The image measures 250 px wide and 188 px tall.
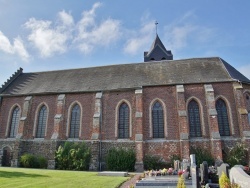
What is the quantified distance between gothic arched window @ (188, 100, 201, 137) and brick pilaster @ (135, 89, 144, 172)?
16.7ft

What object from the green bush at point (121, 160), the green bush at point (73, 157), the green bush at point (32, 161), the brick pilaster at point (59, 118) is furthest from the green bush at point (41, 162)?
the green bush at point (121, 160)

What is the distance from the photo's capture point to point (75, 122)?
25.5m

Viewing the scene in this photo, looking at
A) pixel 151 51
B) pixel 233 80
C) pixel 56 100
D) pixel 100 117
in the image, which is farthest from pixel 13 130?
pixel 233 80

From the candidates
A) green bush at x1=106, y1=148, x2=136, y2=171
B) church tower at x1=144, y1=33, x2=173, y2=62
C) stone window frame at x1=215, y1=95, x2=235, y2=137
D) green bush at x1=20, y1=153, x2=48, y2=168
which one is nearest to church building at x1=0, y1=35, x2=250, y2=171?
stone window frame at x1=215, y1=95, x2=235, y2=137

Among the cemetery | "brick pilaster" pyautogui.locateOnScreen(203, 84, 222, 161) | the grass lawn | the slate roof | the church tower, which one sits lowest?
the grass lawn

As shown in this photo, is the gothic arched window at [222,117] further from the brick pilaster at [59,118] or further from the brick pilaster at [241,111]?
the brick pilaster at [59,118]

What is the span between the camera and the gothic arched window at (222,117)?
2245 cm

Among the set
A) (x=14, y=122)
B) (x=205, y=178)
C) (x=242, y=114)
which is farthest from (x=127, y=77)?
(x=205, y=178)

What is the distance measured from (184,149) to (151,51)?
746 inches

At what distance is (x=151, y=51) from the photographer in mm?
35688

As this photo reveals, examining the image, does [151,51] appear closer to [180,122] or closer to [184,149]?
[180,122]

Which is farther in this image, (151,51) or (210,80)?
(151,51)

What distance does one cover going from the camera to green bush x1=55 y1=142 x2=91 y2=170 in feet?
72.7

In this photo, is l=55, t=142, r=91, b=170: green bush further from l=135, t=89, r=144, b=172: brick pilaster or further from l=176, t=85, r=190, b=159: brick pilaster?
l=176, t=85, r=190, b=159: brick pilaster
